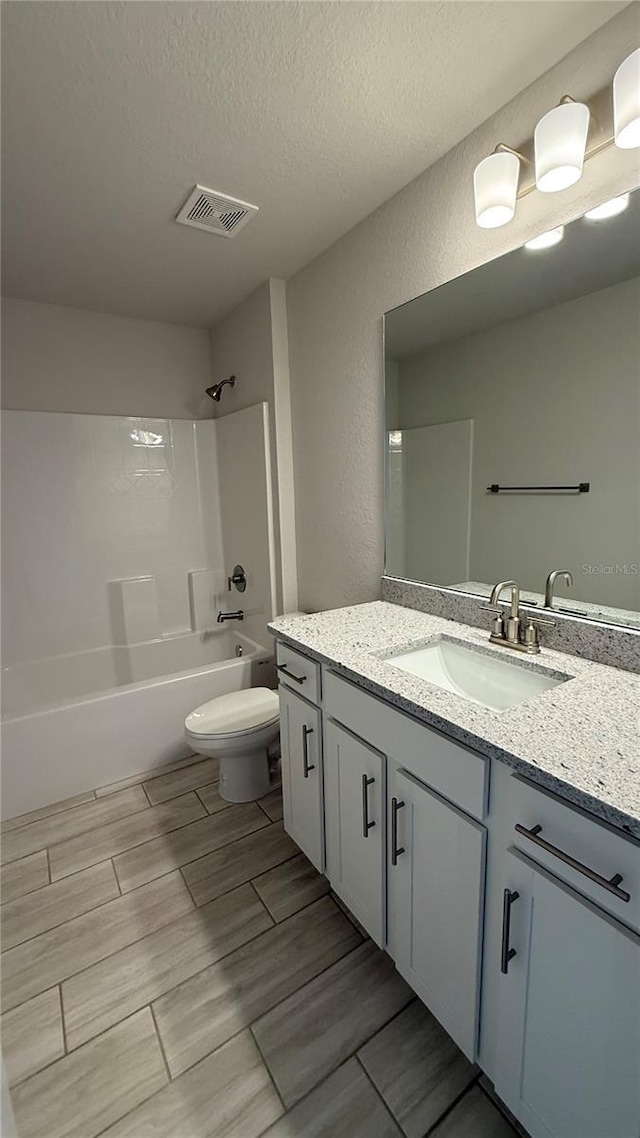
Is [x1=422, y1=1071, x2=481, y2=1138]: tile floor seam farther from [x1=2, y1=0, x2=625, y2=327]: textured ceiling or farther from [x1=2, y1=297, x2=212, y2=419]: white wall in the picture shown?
[x1=2, y1=297, x2=212, y2=419]: white wall

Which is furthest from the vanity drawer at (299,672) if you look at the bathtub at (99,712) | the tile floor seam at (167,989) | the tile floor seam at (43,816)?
the tile floor seam at (43,816)

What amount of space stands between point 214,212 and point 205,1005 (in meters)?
2.54

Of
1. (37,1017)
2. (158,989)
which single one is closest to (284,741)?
(158,989)

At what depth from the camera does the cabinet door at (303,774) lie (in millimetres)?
1445

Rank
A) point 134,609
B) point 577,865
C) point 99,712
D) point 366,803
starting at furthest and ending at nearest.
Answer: point 134,609 → point 99,712 → point 366,803 → point 577,865

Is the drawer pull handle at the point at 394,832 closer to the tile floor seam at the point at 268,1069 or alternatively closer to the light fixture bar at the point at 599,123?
the tile floor seam at the point at 268,1069

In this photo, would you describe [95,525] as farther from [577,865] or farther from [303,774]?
[577,865]

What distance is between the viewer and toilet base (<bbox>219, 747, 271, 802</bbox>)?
205cm

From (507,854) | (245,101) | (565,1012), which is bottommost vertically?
(565,1012)

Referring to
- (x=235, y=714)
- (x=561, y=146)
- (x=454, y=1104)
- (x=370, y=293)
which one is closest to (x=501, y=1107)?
(x=454, y=1104)

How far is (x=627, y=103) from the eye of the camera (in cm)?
97

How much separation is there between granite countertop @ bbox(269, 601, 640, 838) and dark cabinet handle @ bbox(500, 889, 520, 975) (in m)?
0.24

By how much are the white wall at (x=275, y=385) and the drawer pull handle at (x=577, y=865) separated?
1.82m

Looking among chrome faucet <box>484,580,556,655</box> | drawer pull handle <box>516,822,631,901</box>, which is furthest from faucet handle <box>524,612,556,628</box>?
drawer pull handle <box>516,822,631,901</box>
